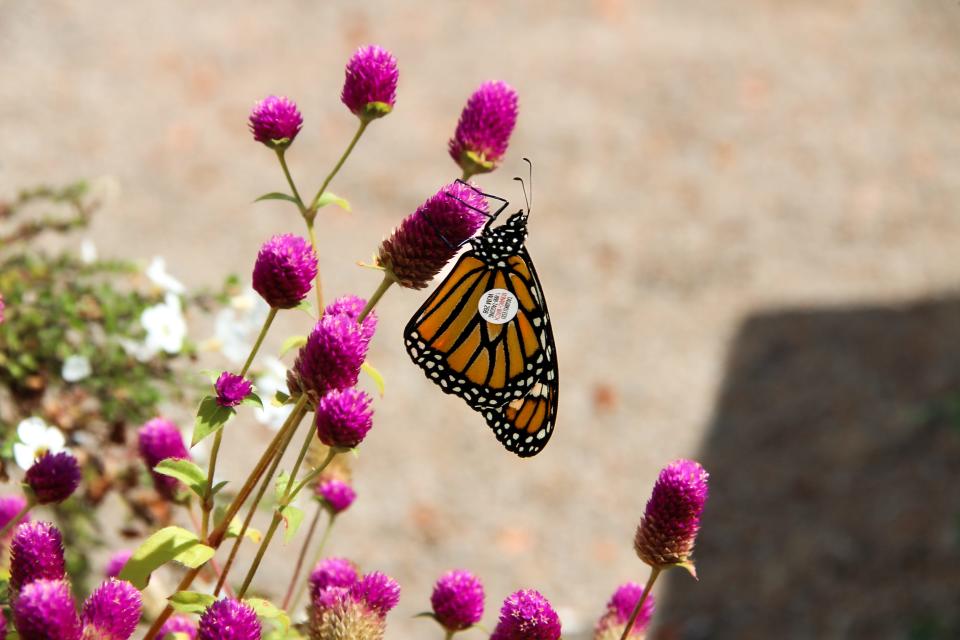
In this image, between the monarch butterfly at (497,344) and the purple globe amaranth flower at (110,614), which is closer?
the purple globe amaranth flower at (110,614)

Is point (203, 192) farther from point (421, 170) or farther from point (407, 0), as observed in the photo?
point (407, 0)

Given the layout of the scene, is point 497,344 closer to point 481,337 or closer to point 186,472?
point 481,337

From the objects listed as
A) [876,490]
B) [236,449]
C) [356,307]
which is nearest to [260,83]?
[236,449]

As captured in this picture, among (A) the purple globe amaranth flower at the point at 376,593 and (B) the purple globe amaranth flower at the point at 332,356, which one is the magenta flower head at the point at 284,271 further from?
(A) the purple globe amaranth flower at the point at 376,593

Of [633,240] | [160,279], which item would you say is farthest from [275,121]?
[633,240]

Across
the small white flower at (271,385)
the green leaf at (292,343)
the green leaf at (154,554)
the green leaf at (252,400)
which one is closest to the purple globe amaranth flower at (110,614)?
the green leaf at (154,554)

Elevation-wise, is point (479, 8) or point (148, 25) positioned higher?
point (479, 8)
